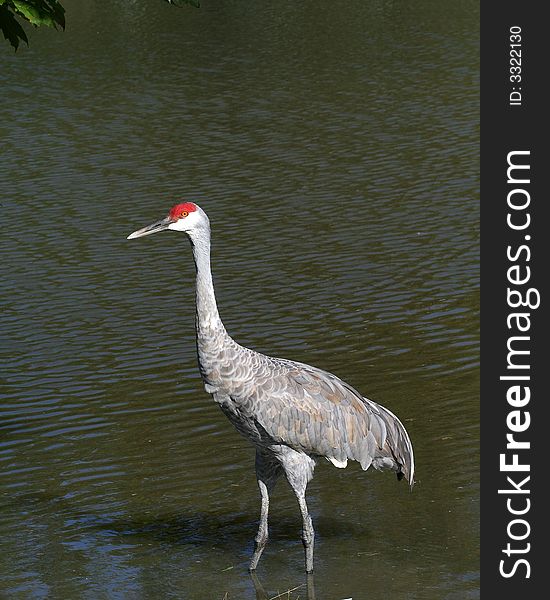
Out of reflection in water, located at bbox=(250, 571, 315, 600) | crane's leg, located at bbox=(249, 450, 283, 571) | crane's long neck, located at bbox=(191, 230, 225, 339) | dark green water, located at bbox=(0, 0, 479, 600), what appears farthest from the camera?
dark green water, located at bbox=(0, 0, 479, 600)

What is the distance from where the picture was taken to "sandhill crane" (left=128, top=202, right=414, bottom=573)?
26.0 feet

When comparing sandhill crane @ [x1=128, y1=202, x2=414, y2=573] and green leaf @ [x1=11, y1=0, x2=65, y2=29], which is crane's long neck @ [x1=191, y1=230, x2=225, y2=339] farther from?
green leaf @ [x1=11, y1=0, x2=65, y2=29]

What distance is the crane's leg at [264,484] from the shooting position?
8.29 m

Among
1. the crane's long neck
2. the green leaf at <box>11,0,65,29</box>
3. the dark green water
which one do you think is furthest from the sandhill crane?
the green leaf at <box>11,0,65,29</box>

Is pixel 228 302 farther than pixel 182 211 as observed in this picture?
Yes

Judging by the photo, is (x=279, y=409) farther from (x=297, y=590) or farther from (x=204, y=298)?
(x=297, y=590)

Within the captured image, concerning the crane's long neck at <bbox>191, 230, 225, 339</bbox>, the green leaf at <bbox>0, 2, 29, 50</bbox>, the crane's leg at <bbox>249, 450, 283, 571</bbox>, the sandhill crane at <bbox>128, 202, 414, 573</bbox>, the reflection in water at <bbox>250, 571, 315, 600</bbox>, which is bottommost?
the reflection in water at <bbox>250, 571, 315, 600</bbox>

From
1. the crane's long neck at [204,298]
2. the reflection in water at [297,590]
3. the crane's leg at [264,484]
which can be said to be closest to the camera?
the crane's long neck at [204,298]

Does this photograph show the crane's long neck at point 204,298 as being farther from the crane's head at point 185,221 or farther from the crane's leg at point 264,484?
the crane's leg at point 264,484

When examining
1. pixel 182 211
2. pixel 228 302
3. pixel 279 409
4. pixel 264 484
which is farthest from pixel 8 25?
pixel 228 302

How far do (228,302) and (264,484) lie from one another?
5379mm

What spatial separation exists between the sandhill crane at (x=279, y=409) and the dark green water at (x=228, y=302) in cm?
63

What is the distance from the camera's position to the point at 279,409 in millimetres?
7953

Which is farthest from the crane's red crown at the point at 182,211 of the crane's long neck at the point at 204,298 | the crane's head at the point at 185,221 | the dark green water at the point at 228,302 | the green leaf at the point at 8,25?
the dark green water at the point at 228,302
